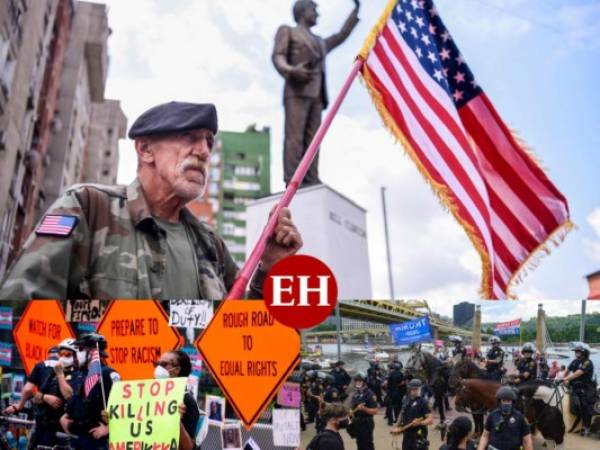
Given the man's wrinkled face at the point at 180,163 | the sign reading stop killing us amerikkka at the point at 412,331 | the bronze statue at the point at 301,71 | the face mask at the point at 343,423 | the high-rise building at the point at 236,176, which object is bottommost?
the face mask at the point at 343,423

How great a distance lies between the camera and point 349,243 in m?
10.1

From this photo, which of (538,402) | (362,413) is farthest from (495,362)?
(362,413)

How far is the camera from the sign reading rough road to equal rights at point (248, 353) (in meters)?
4.22

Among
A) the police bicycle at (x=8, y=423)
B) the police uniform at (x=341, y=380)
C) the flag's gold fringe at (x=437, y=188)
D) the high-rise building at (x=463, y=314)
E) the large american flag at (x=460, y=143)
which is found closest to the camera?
the police uniform at (x=341, y=380)

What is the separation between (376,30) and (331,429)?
3579 mm

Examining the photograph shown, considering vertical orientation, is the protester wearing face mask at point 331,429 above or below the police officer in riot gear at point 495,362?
below

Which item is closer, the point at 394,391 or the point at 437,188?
the point at 394,391

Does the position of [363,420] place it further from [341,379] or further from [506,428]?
[506,428]

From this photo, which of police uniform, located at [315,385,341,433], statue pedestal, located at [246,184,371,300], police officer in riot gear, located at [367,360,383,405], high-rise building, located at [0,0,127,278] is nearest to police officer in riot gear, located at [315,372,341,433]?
police uniform, located at [315,385,341,433]

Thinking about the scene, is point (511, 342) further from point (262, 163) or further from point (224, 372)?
point (262, 163)

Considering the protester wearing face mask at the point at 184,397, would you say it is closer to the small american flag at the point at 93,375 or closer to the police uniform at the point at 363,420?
the small american flag at the point at 93,375

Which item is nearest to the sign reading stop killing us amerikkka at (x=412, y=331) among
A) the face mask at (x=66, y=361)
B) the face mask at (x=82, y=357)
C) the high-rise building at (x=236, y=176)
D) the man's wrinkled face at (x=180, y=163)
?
the man's wrinkled face at (x=180, y=163)

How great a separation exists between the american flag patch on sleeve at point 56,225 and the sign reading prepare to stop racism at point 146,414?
1103 millimetres

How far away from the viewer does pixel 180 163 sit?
4324 millimetres
